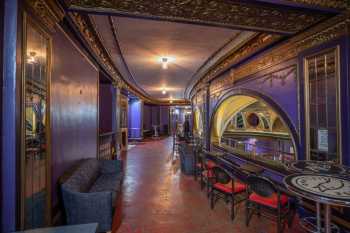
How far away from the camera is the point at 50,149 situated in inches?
81.8

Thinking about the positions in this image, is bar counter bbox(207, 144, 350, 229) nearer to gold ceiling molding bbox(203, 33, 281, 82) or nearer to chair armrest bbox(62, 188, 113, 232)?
→ gold ceiling molding bbox(203, 33, 281, 82)

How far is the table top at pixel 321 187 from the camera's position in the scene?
54.0 inches

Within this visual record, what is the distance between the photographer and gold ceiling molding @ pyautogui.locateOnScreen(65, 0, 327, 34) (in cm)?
189

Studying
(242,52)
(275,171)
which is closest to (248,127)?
(242,52)

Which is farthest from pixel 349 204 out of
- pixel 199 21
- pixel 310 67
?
pixel 199 21

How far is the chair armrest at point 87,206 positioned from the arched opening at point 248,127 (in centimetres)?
307

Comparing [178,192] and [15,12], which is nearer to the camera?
[15,12]

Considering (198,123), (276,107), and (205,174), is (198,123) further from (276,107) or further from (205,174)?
(276,107)

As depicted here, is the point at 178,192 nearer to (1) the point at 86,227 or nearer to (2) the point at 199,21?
(1) the point at 86,227

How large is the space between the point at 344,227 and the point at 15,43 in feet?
11.8

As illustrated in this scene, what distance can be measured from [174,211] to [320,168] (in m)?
2.08

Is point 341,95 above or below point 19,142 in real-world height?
above

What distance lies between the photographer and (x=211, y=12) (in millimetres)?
2033

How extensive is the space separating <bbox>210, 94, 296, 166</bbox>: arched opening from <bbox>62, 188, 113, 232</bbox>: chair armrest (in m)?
3.07
